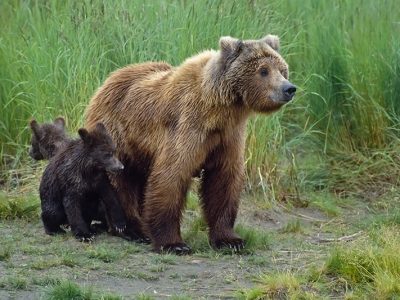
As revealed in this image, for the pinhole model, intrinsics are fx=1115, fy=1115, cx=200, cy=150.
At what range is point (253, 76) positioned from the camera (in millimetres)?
7738

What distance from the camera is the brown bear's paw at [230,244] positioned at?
7.90 m

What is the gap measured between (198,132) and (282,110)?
2.81m

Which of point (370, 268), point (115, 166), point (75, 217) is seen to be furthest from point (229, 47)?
point (370, 268)

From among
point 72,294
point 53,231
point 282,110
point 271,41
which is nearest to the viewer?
point 72,294

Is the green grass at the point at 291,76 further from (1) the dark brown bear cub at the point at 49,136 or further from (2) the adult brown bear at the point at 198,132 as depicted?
(2) the adult brown bear at the point at 198,132

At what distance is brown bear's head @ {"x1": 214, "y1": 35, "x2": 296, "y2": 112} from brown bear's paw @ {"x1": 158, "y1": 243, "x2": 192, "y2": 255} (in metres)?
1.08

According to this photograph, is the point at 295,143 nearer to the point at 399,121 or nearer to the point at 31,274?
the point at 399,121

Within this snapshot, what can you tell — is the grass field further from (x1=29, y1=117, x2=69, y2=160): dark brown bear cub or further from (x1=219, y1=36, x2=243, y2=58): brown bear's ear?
(x1=219, y1=36, x2=243, y2=58): brown bear's ear

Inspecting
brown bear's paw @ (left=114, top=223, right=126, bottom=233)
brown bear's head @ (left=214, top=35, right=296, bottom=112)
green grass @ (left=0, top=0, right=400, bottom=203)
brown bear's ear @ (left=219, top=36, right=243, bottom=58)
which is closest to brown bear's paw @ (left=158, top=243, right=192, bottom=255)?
brown bear's paw @ (left=114, top=223, right=126, bottom=233)

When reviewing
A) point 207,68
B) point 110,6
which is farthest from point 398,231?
point 110,6

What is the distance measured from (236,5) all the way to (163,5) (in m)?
0.69

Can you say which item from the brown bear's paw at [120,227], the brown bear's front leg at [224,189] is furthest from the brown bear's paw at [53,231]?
the brown bear's front leg at [224,189]

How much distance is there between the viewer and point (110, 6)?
34.4ft

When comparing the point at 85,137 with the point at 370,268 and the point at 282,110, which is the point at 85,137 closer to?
the point at 370,268
